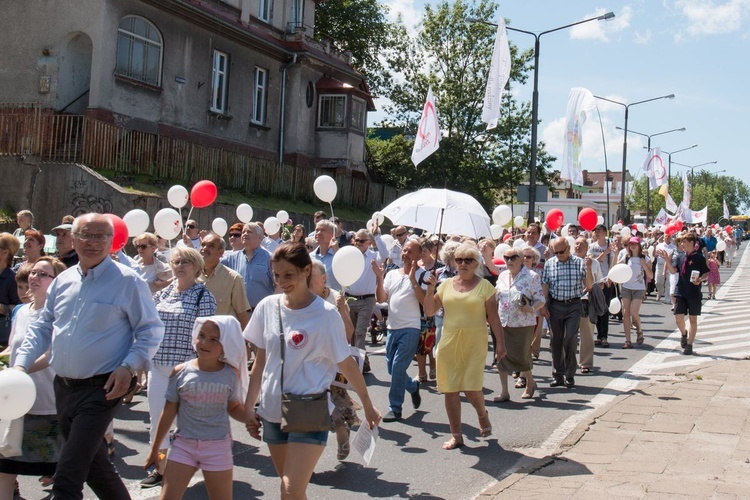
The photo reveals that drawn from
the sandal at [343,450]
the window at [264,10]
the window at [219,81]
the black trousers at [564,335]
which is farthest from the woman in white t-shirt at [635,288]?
the window at [264,10]

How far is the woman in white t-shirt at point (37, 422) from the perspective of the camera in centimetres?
488

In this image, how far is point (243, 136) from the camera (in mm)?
29609

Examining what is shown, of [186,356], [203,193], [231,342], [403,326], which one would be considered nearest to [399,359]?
[403,326]

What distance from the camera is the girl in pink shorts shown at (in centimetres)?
451

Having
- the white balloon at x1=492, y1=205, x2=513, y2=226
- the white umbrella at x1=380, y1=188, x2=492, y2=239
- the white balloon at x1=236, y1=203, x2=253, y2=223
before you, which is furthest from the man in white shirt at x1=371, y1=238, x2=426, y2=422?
the white balloon at x1=492, y1=205, x2=513, y2=226

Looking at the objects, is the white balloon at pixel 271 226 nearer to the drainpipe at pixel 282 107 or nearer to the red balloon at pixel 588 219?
the red balloon at pixel 588 219

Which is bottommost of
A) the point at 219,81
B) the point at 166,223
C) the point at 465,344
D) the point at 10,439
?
the point at 10,439

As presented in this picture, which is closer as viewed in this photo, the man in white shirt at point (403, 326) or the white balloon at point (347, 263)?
the white balloon at point (347, 263)

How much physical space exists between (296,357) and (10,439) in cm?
175

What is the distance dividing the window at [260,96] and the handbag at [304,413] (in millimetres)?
26648

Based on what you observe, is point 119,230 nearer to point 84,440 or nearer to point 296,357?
point 84,440

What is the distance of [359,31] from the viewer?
44875 millimetres

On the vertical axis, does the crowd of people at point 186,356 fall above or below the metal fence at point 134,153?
below

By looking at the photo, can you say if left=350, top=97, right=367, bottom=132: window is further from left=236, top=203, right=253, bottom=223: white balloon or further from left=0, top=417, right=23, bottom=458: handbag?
left=0, top=417, right=23, bottom=458: handbag
